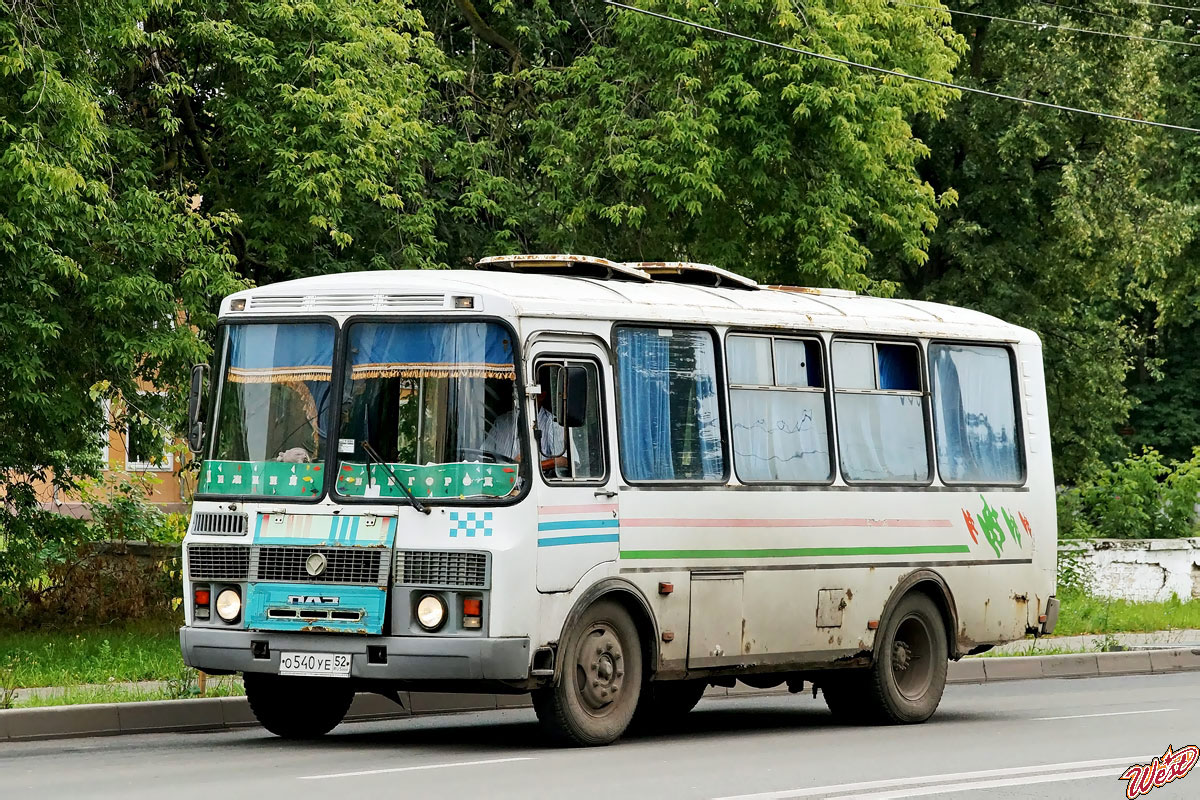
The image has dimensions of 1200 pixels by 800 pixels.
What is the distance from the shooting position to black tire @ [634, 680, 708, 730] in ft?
48.1

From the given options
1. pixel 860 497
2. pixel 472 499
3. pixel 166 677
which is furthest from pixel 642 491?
pixel 166 677

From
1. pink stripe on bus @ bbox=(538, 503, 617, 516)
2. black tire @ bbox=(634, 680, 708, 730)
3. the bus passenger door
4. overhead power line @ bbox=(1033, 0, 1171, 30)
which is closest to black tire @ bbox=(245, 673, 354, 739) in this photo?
the bus passenger door

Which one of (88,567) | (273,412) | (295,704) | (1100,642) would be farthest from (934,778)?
(88,567)

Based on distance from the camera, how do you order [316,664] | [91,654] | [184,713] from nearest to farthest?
[316,664], [184,713], [91,654]

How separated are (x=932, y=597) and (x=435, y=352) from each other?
5.39 m

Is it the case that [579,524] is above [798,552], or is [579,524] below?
above

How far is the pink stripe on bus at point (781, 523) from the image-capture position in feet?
41.6

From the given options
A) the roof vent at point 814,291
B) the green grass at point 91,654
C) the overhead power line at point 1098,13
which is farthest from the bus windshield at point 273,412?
the overhead power line at point 1098,13

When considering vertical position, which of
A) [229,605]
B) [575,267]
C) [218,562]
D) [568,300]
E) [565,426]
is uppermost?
[575,267]

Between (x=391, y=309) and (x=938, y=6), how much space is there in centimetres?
1769

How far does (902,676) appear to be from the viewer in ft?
49.6

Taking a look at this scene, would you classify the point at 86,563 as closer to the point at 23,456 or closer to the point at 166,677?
the point at 23,456

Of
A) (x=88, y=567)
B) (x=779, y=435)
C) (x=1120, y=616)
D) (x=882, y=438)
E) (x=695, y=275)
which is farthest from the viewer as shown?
(x=1120, y=616)

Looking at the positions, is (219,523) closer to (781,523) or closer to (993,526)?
(781,523)
